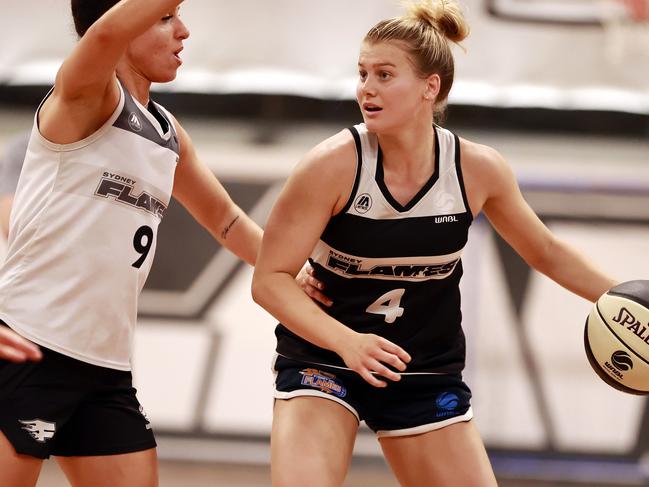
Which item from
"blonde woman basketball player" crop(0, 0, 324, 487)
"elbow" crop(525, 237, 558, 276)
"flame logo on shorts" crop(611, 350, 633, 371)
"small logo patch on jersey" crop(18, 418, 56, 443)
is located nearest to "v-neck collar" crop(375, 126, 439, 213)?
"elbow" crop(525, 237, 558, 276)

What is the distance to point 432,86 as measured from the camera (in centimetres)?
271

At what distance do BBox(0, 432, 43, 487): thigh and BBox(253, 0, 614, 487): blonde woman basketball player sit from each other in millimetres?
596

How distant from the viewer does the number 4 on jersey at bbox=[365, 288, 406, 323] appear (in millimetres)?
2699

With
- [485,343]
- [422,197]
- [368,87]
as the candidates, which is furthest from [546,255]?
[485,343]

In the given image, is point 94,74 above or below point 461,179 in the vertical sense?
above

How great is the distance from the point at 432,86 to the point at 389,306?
61 centimetres

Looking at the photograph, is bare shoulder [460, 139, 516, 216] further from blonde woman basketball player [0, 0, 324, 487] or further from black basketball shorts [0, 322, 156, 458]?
black basketball shorts [0, 322, 156, 458]

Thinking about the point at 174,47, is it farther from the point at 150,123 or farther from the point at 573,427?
the point at 573,427

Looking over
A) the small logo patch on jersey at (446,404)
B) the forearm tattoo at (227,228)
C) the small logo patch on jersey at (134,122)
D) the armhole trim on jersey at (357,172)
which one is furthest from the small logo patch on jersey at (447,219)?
the small logo patch on jersey at (134,122)

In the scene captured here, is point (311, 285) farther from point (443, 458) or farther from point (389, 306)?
point (443, 458)

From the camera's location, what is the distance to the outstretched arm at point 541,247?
285 cm

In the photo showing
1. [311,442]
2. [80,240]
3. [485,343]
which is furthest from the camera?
[485,343]

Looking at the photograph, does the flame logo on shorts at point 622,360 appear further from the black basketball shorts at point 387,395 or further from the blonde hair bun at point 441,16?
the blonde hair bun at point 441,16

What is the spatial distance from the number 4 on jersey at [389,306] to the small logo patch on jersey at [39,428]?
88cm
